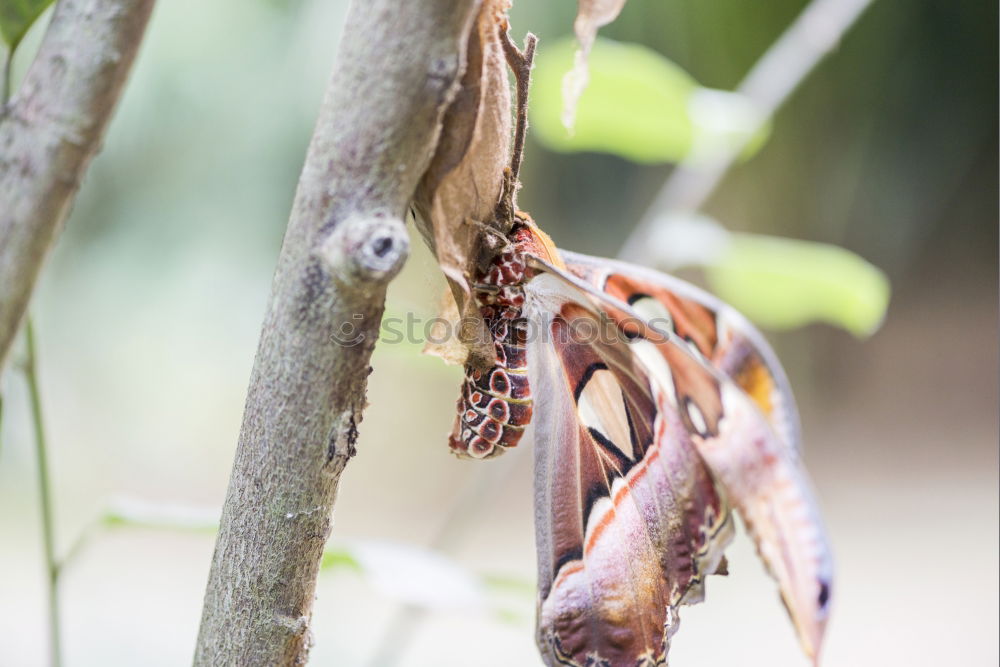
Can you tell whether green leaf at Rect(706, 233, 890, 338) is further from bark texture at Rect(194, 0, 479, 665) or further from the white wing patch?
bark texture at Rect(194, 0, 479, 665)

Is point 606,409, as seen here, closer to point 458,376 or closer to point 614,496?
point 614,496

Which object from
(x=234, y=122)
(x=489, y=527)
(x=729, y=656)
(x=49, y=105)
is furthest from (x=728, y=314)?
(x=489, y=527)

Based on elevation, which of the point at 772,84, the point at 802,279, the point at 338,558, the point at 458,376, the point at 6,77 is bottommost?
the point at 338,558

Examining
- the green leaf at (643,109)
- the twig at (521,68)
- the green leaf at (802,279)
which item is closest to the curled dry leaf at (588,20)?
the twig at (521,68)

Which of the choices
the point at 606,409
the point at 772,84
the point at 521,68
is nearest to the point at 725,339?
the point at 606,409

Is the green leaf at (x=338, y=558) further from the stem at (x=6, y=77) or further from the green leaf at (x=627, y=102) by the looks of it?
the green leaf at (x=627, y=102)
